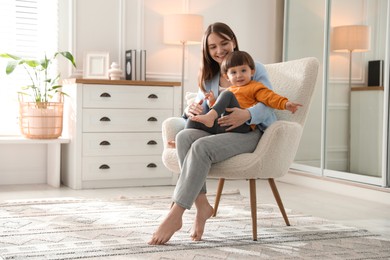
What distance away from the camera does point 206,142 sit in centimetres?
233

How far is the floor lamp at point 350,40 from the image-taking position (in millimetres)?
3711

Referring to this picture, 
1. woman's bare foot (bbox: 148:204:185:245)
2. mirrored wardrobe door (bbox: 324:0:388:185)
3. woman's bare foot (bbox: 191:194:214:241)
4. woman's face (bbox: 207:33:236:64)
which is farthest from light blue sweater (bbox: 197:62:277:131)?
mirrored wardrobe door (bbox: 324:0:388:185)

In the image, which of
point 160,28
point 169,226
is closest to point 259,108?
point 169,226

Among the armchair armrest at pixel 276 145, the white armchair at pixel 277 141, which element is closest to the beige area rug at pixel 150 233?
the white armchair at pixel 277 141

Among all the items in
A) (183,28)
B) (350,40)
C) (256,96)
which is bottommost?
(256,96)

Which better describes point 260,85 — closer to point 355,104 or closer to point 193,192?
point 193,192

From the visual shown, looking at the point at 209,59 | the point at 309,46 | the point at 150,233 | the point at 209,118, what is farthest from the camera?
the point at 309,46

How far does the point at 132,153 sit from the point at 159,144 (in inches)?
8.3

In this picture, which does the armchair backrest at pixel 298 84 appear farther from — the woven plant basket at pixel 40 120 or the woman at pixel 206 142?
the woven plant basket at pixel 40 120

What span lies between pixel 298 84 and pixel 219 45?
42cm

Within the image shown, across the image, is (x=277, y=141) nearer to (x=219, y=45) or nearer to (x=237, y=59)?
(x=237, y=59)

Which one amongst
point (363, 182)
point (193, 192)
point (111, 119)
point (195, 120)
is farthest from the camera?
point (111, 119)

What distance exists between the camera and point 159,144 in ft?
13.7

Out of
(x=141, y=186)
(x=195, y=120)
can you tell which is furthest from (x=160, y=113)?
(x=195, y=120)
